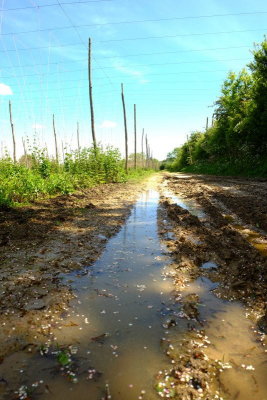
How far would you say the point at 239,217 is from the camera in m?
8.17

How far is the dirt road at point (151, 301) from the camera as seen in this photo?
2252mm

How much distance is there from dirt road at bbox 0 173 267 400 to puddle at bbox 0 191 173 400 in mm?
13

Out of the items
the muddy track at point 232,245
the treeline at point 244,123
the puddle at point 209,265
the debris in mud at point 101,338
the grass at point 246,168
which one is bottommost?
the puddle at point 209,265

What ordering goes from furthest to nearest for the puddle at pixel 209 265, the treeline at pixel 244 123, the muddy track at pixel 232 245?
the treeline at pixel 244 123 → the puddle at pixel 209 265 → the muddy track at pixel 232 245

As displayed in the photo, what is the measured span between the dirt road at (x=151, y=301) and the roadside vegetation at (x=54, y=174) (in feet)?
11.2

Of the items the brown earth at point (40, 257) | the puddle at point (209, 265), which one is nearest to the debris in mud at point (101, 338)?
the brown earth at point (40, 257)

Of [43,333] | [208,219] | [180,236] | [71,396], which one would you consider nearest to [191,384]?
[71,396]

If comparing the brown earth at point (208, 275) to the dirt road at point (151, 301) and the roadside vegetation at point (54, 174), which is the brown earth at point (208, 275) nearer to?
the dirt road at point (151, 301)

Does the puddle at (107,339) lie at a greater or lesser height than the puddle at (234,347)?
greater

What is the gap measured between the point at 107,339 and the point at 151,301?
84cm

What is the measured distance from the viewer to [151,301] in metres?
3.43

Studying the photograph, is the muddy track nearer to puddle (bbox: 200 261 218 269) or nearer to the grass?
puddle (bbox: 200 261 218 269)

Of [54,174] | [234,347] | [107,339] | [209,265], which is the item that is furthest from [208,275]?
[54,174]

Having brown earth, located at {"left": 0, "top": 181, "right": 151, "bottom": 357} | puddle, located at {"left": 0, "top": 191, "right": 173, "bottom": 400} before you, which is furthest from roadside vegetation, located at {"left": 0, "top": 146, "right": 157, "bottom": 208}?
puddle, located at {"left": 0, "top": 191, "right": 173, "bottom": 400}
